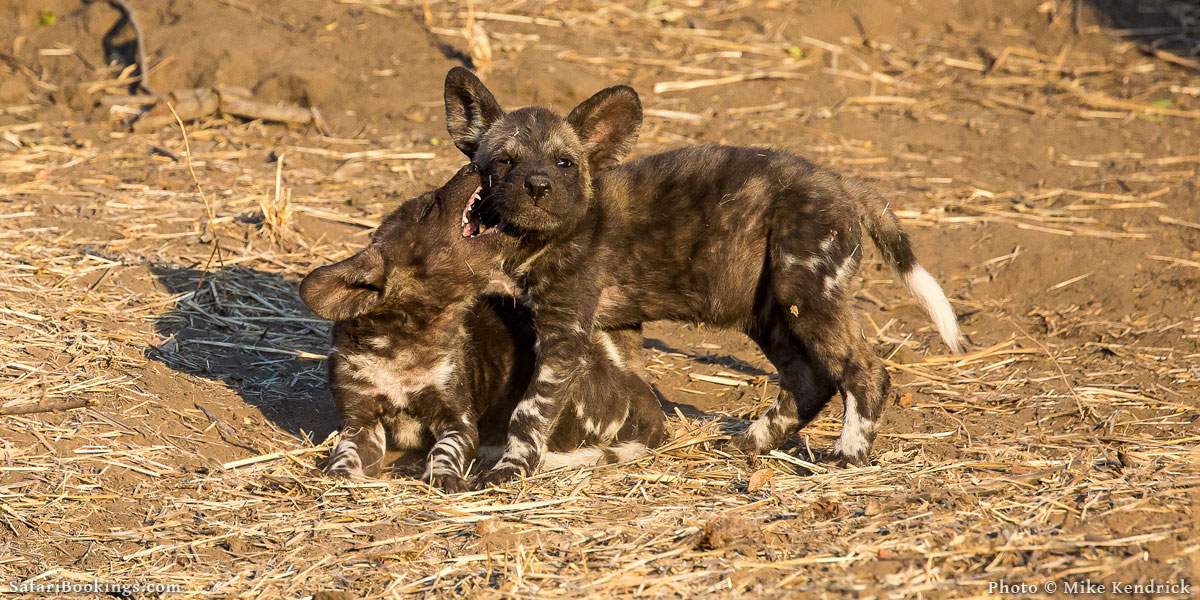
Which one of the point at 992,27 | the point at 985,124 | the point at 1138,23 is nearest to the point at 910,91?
the point at 985,124

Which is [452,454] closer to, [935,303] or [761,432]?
[761,432]

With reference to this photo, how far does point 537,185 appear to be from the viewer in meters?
5.22

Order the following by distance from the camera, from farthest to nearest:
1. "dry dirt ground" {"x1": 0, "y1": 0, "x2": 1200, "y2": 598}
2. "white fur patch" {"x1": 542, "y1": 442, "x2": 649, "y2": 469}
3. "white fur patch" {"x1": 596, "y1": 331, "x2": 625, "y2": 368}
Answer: "white fur patch" {"x1": 596, "y1": 331, "x2": 625, "y2": 368} < "white fur patch" {"x1": 542, "y1": 442, "x2": 649, "y2": 469} < "dry dirt ground" {"x1": 0, "y1": 0, "x2": 1200, "y2": 598}

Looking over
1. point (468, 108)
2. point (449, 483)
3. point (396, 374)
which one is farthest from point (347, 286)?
point (468, 108)

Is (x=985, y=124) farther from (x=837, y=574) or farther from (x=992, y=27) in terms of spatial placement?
(x=837, y=574)

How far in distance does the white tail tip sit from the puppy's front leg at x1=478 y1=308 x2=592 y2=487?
4.74 feet

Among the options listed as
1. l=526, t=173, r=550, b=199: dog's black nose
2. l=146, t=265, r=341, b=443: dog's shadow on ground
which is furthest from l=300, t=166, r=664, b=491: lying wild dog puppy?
l=146, t=265, r=341, b=443: dog's shadow on ground

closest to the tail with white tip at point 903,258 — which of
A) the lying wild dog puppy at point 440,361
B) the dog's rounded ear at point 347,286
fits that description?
the lying wild dog puppy at point 440,361

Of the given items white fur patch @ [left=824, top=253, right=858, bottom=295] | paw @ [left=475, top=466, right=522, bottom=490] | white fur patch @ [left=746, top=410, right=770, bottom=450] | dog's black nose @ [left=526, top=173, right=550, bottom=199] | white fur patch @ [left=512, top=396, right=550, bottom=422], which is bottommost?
paw @ [left=475, top=466, right=522, bottom=490]

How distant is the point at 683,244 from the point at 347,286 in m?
1.44

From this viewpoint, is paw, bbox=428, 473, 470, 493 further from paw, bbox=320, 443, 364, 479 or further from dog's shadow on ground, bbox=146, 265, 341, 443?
dog's shadow on ground, bbox=146, 265, 341, 443

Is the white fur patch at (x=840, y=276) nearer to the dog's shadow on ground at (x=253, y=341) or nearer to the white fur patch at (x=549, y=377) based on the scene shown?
the white fur patch at (x=549, y=377)

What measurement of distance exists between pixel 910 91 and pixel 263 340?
5.90 m

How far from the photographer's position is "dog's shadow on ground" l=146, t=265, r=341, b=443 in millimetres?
6012
